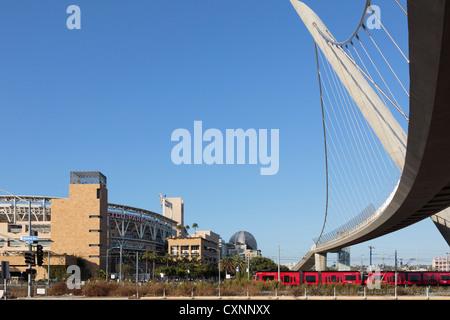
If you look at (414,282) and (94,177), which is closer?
(414,282)

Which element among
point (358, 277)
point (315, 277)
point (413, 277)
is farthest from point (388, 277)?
point (315, 277)

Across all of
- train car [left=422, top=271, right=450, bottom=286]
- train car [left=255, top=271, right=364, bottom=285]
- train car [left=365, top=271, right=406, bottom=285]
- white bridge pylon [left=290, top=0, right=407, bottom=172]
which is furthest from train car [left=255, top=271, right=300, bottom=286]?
white bridge pylon [left=290, top=0, right=407, bottom=172]

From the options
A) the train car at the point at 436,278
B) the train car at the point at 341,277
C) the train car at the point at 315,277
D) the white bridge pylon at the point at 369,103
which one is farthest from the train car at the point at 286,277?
the white bridge pylon at the point at 369,103

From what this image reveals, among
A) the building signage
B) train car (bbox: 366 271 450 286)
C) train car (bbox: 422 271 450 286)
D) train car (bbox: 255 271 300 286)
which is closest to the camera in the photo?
train car (bbox: 366 271 450 286)

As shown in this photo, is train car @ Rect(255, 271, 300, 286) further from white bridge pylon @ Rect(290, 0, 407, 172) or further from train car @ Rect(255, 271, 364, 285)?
white bridge pylon @ Rect(290, 0, 407, 172)

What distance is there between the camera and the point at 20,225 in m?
109

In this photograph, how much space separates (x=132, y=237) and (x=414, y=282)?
8791 cm

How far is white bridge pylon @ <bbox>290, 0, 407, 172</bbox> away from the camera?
34.5 meters

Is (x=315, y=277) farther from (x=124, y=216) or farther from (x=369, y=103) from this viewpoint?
(x=124, y=216)

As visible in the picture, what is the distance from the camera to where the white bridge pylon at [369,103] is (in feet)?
113

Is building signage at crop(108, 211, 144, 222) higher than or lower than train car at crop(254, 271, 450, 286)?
higher
